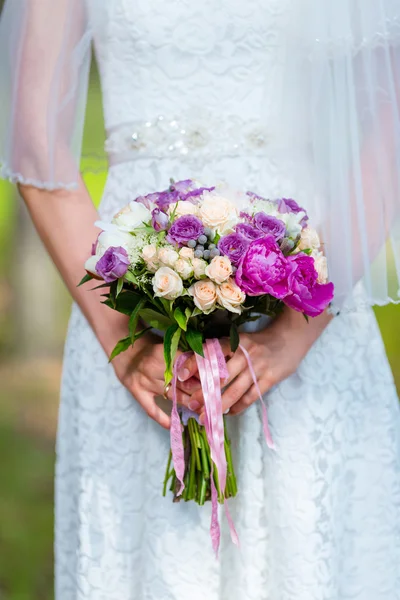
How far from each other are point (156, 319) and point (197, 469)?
0.23 metres

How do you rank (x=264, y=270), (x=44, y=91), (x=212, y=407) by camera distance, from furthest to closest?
(x=44, y=91) < (x=212, y=407) < (x=264, y=270)

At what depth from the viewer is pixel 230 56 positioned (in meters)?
1.04

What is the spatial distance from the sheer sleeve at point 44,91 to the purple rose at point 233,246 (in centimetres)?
30

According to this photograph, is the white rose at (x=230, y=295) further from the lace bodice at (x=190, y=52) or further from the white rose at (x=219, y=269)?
the lace bodice at (x=190, y=52)

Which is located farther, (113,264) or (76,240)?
(76,240)

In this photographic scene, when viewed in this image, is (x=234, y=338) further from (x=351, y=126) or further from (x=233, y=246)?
(x=351, y=126)

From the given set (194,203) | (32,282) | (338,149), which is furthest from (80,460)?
(32,282)

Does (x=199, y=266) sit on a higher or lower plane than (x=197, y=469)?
higher

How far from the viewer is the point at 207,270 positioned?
807 mm

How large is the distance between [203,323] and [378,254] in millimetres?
263

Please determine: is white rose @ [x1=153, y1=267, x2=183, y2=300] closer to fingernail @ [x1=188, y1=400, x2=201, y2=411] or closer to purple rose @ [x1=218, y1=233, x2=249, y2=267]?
purple rose @ [x1=218, y1=233, x2=249, y2=267]

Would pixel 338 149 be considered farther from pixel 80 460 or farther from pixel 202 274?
pixel 80 460

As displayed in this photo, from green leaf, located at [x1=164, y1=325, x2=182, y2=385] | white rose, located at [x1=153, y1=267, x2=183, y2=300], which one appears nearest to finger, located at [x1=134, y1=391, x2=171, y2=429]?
green leaf, located at [x1=164, y1=325, x2=182, y2=385]

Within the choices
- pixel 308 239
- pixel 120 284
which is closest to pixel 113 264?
pixel 120 284
